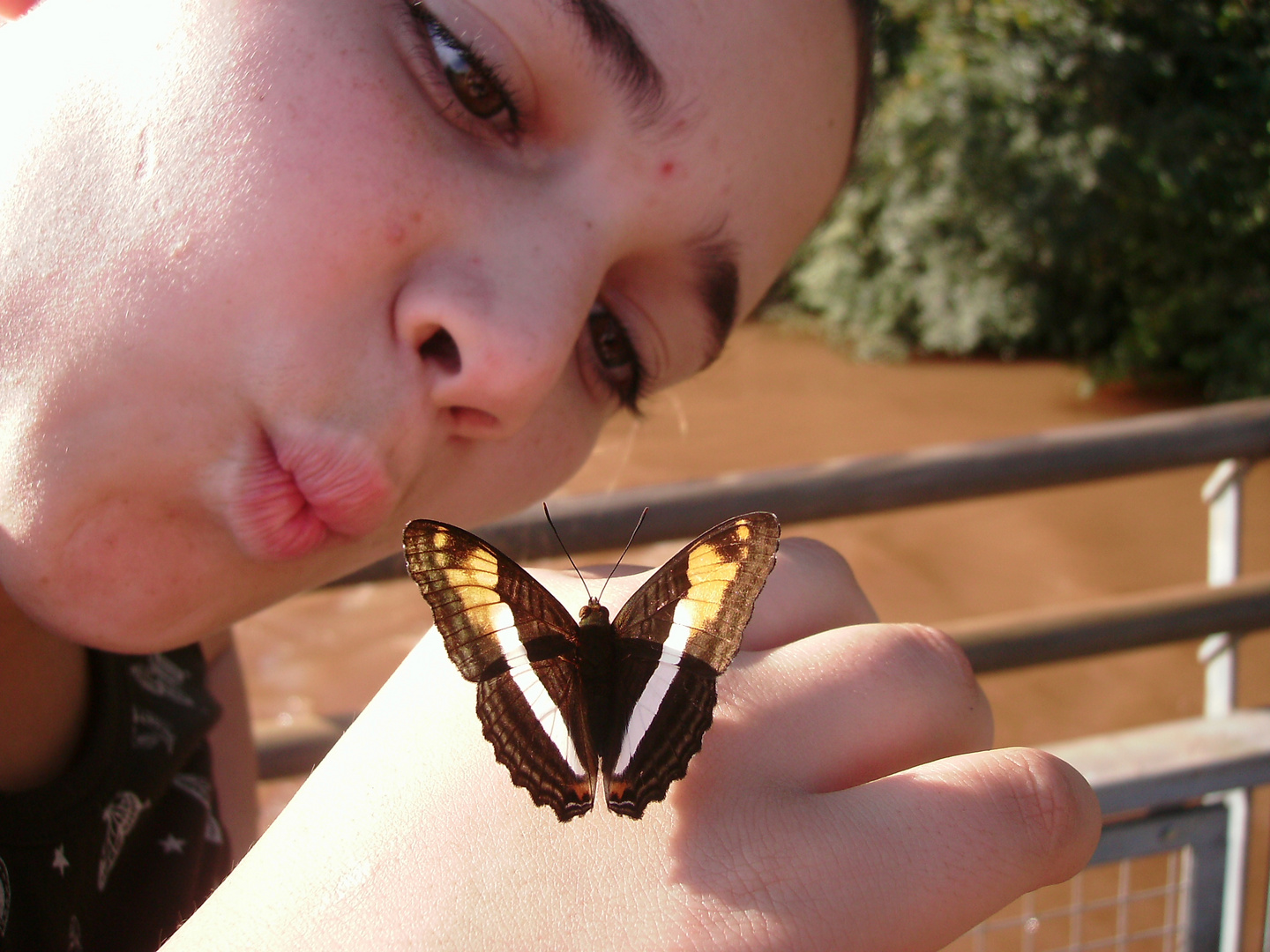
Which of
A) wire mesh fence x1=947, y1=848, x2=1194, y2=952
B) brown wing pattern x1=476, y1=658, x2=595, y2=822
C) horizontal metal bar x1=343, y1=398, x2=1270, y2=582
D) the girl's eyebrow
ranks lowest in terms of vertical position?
wire mesh fence x1=947, y1=848, x2=1194, y2=952

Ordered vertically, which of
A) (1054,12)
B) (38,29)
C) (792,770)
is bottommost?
(1054,12)

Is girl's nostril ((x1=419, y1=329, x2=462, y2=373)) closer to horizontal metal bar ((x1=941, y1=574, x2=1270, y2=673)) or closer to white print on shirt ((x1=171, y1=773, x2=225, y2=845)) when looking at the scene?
white print on shirt ((x1=171, y1=773, x2=225, y2=845))

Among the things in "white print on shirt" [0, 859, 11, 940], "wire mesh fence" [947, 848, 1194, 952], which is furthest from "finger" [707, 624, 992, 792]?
Result: "wire mesh fence" [947, 848, 1194, 952]

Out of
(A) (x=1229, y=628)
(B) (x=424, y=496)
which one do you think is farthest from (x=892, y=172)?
(B) (x=424, y=496)

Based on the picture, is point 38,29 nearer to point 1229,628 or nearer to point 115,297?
point 115,297

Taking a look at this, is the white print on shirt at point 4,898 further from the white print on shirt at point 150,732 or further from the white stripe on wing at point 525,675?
the white stripe on wing at point 525,675

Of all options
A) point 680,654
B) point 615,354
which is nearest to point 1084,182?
point 615,354

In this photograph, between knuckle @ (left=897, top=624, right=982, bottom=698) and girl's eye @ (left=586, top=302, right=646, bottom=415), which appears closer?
knuckle @ (left=897, top=624, right=982, bottom=698)
